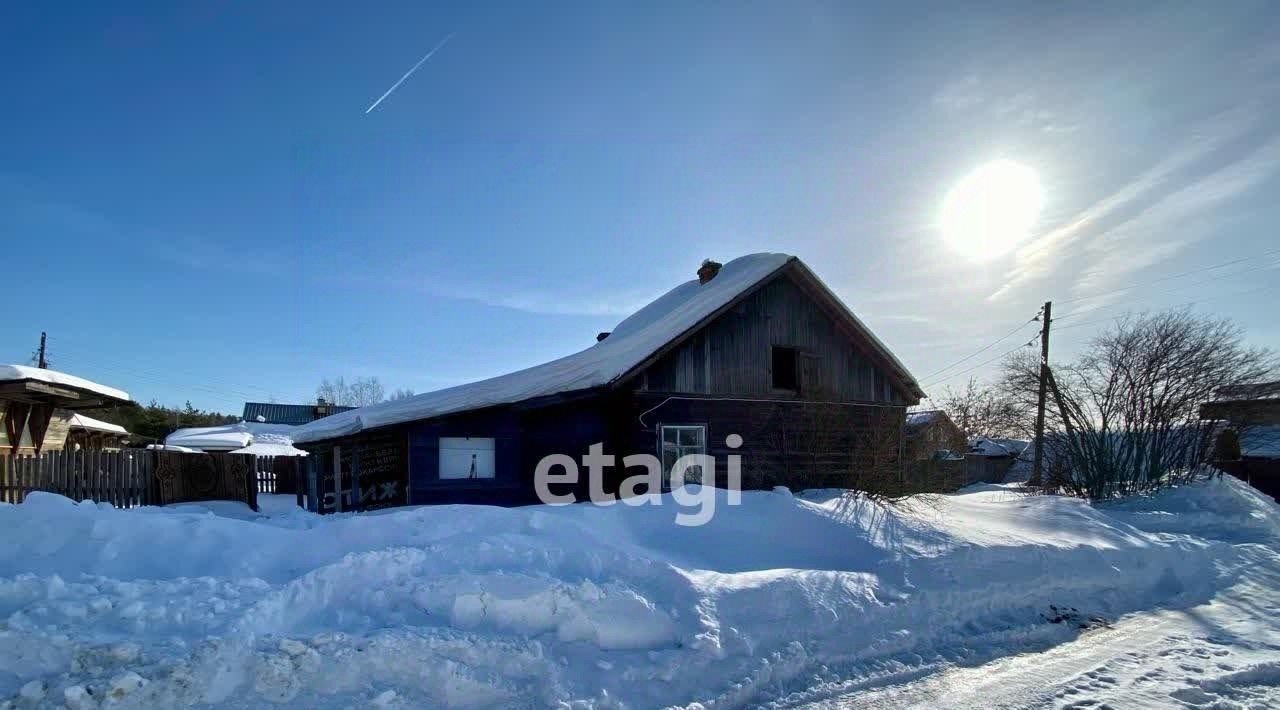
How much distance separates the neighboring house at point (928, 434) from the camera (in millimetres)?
15008

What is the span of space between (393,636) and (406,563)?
0.98m

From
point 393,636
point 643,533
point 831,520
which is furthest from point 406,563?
point 831,520

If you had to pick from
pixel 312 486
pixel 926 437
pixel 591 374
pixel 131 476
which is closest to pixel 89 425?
pixel 312 486

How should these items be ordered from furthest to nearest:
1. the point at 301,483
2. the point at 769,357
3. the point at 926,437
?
the point at 301,483 → the point at 769,357 → the point at 926,437

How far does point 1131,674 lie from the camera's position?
17.9 feet

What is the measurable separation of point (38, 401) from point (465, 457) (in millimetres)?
10169

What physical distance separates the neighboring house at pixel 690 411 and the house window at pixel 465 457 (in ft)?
0.09

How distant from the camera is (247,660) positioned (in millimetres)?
4141

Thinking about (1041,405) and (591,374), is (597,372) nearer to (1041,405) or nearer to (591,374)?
(591,374)

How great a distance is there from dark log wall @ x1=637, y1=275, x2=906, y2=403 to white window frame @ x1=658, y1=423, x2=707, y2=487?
80cm

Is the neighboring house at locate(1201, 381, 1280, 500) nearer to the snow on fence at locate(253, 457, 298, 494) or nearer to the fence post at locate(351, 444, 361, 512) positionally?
the fence post at locate(351, 444, 361, 512)

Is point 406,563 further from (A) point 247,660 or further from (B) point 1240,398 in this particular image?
(B) point 1240,398

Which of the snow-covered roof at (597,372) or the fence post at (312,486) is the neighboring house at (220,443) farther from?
the snow-covered roof at (597,372)

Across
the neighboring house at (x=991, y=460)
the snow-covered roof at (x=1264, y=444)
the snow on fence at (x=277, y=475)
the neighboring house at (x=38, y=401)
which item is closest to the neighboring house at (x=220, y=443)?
the snow on fence at (x=277, y=475)
